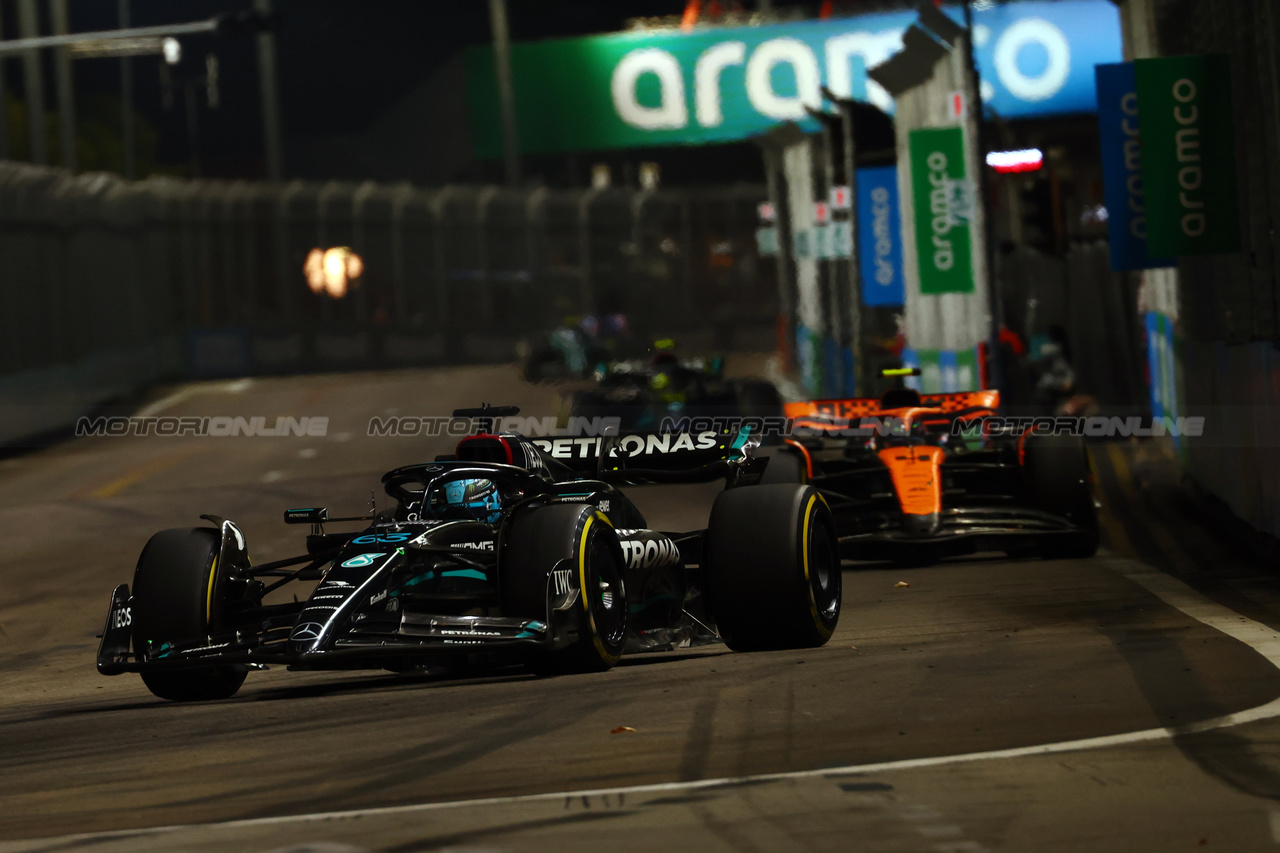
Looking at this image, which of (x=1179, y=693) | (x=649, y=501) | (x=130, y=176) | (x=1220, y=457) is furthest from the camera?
(x=130, y=176)

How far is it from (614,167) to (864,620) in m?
66.4

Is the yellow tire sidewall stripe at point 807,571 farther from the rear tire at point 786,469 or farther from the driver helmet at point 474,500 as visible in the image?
the rear tire at point 786,469

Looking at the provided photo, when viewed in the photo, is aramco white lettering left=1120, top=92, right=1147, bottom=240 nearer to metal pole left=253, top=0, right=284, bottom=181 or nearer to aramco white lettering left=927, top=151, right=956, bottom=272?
aramco white lettering left=927, top=151, right=956, bottom=272

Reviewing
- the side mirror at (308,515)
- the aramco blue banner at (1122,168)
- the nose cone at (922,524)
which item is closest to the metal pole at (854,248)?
the aramco blue banner at (1122,168)

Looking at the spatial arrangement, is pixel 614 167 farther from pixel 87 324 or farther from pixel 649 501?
pixel 649 501

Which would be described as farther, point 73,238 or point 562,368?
point 562,368

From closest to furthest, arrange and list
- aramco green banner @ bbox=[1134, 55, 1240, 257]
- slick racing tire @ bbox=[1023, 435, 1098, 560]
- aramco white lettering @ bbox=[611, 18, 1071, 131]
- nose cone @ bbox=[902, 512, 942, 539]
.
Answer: nose cone @ bbox=[902, 512, 942, 539] → slick racing tire @ bbox=[1023, 435, 1098, 560] → aramco green banner @ bbox=[1134, 55, 1240, 257] → aramco white lettering @ bbox=[611, 18, 1071, 131]

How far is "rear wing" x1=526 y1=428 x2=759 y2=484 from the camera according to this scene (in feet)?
32.2

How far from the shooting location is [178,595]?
26.6 ft

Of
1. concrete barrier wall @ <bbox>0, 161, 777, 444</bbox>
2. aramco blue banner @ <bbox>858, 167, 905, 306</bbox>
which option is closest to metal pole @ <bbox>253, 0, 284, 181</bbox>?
concrete barrier wall @ <bbox>0, 161, 777, 444</bbox>

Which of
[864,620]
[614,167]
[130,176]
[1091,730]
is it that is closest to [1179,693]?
[1091,730]

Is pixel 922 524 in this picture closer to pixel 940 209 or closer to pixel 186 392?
pixel 940 209

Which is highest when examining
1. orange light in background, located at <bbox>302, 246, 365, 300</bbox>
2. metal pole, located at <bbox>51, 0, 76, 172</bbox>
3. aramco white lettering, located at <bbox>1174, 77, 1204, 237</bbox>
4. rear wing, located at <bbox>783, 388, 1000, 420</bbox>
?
metal pole, located at <bbox>51, 0, 76, 172</bbox>

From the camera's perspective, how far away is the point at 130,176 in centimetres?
5516
